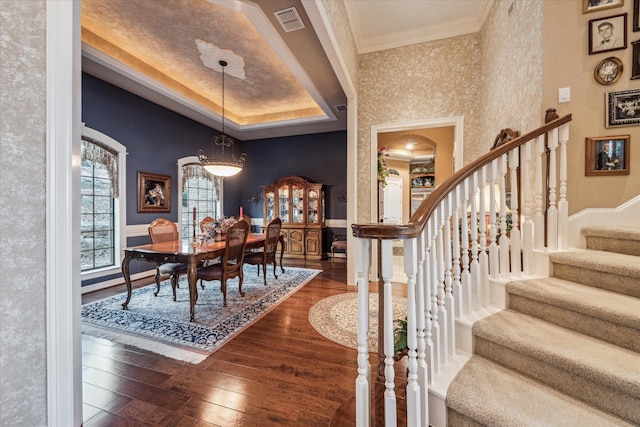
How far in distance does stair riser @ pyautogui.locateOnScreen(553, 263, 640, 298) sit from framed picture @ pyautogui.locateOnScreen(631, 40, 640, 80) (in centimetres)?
167

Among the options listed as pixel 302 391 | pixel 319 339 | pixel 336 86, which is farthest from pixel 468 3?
pixel 302 391

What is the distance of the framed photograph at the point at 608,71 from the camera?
207cm

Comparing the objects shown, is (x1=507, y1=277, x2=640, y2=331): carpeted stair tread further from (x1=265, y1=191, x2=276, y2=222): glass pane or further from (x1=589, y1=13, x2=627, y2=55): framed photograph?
(x1=265, y1=191, x2=276, y2=222): glass pane

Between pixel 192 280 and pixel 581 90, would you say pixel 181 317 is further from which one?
pixel 581 90

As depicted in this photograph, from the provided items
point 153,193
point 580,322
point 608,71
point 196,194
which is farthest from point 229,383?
point 196,194

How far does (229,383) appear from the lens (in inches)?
70.6

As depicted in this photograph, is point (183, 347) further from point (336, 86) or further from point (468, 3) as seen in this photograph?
point (468, 3)

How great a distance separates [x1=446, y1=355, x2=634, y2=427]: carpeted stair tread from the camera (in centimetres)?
106

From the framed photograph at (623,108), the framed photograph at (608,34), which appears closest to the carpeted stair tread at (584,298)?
the framed photograph at (623,108)

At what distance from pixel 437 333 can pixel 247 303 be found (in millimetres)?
2488

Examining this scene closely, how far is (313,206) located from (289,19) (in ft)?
13.6

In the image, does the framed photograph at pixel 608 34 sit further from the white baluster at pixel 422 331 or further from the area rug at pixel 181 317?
the area rug at pixel 181 317

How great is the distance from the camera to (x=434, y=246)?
1268 millimetres

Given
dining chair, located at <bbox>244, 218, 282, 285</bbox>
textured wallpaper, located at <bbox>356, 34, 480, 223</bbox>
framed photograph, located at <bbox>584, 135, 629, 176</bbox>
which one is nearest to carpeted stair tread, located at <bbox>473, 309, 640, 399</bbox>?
framed photograph, located at <bbox>584, 135, 629, 176</bbox>
